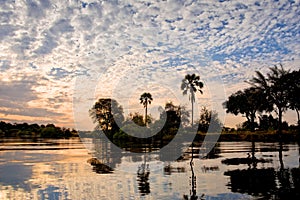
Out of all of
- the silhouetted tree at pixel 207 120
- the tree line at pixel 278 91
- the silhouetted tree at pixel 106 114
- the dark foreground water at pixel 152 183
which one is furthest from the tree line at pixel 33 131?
the dark foreground water at pixel 152 183

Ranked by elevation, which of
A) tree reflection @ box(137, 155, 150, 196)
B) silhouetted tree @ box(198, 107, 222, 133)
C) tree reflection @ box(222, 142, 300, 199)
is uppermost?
silhouetted tree @ box(198, 107, 222, 133)

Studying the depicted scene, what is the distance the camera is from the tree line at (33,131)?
117925 millimetres

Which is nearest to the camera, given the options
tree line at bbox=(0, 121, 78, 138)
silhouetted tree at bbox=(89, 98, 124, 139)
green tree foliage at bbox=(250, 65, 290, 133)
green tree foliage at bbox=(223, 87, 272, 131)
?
green tree foliage at bbox=(250, 65, 290, 133)

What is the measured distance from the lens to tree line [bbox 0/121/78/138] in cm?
11793

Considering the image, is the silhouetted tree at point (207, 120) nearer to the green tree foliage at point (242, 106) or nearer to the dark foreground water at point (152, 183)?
the green tree foliage at point (242, 106)

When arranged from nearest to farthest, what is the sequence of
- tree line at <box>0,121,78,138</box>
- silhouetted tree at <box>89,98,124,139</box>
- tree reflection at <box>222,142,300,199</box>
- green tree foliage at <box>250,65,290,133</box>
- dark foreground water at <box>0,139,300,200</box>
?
tree reflection at <box>222,142,300,199</box>, dark foreground water at <box>0,139,300,200</box>, green tree foliage at <box>250,65,290,133</box>, silhouetted tree at <box>89,98,124,139</box>, tree line at <box>0,121,78,138</box>

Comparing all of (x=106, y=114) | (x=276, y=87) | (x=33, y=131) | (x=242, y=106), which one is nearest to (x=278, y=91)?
(x=276, y=87)

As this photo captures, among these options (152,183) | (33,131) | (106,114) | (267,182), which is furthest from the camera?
(33,131)

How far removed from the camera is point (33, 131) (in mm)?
140000

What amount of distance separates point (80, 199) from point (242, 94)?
91.1 metres

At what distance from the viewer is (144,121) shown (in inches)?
3364

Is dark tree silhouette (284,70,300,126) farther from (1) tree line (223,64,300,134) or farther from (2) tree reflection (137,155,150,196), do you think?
(2) tree reflection (137,155,150,196)

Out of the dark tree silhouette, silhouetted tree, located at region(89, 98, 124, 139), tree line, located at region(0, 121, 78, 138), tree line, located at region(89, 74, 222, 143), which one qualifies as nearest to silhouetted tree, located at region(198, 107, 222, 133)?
tree line, located at region(89, 74, 222, 143)

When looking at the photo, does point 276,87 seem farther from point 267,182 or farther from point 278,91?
point 267,182
